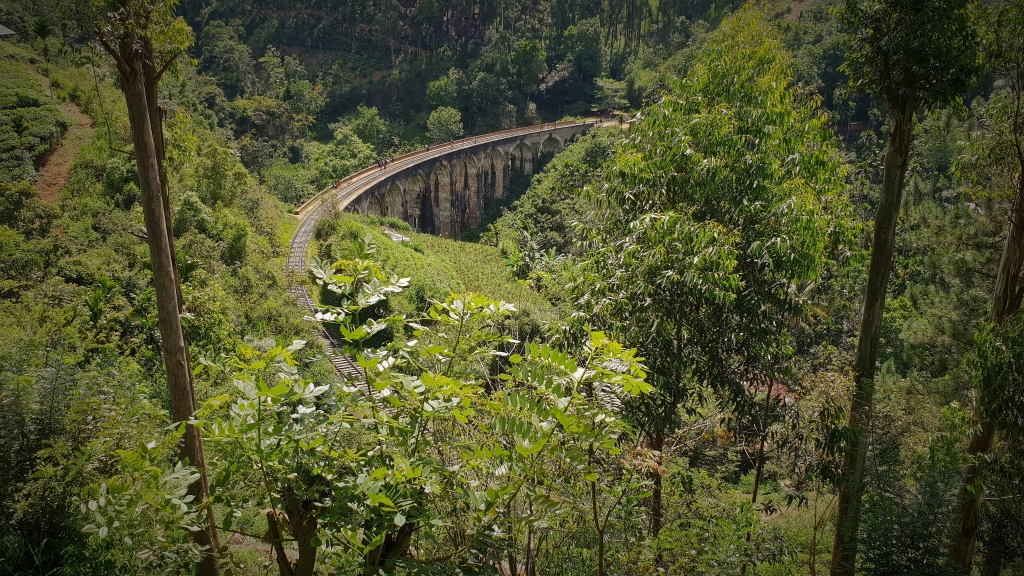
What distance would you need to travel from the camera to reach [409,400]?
2889 millimetres

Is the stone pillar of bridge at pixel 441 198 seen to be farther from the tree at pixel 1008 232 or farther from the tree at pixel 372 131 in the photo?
the tree at pixel 1008 232

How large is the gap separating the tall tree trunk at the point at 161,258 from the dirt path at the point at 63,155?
1486 centimetres

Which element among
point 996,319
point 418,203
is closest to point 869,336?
point 996,319

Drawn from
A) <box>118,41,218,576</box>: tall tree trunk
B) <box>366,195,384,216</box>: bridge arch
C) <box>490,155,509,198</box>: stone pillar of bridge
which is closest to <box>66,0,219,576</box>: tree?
<box>118,41,218,576</box>: tall tree trunk

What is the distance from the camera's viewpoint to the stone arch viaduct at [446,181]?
33125 mm

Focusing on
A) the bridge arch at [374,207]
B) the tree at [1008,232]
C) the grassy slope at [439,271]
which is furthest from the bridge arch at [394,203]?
the tree at [1008,232]

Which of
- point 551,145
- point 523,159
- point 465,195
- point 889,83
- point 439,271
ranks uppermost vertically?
point 551,145

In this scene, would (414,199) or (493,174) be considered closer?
(414,199)

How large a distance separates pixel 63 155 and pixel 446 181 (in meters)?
28.1

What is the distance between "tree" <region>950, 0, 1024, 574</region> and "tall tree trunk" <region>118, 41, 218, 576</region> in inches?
259

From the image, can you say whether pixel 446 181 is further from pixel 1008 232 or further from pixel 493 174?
pixel 1008 232

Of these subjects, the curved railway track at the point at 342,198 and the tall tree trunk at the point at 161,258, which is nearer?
the tall tree trunk at the point at 161,258

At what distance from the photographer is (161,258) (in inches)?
179

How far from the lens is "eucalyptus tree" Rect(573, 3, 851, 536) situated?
5.54 m
